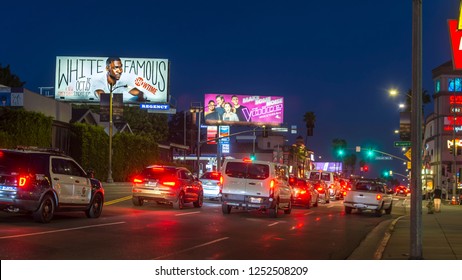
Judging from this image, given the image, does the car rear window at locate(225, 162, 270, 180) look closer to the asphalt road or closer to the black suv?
the asphalt road

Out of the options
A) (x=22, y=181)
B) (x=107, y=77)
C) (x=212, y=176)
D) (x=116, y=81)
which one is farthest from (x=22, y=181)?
(x=116, y=81)

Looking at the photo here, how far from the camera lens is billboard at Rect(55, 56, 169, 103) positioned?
210 ft

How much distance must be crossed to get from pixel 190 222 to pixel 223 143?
64114 mm

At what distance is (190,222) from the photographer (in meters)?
19.9

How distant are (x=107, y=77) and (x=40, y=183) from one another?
4781cm

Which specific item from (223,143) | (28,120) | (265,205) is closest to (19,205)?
(265,205)

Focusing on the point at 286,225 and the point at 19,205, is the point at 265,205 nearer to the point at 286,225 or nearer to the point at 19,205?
the point at 286,225

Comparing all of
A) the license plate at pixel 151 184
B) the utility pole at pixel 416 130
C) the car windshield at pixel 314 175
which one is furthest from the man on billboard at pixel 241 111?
the utility pole at pixel 416 130

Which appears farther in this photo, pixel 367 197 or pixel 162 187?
pixel 367 197

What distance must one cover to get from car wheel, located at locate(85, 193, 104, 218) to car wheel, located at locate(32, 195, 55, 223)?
2.32 meters

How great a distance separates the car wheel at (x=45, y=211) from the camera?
17.1 metres

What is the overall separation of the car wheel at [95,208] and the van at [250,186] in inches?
219

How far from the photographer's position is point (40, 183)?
17203mm

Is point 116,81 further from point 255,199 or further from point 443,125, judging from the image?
point 443,125
